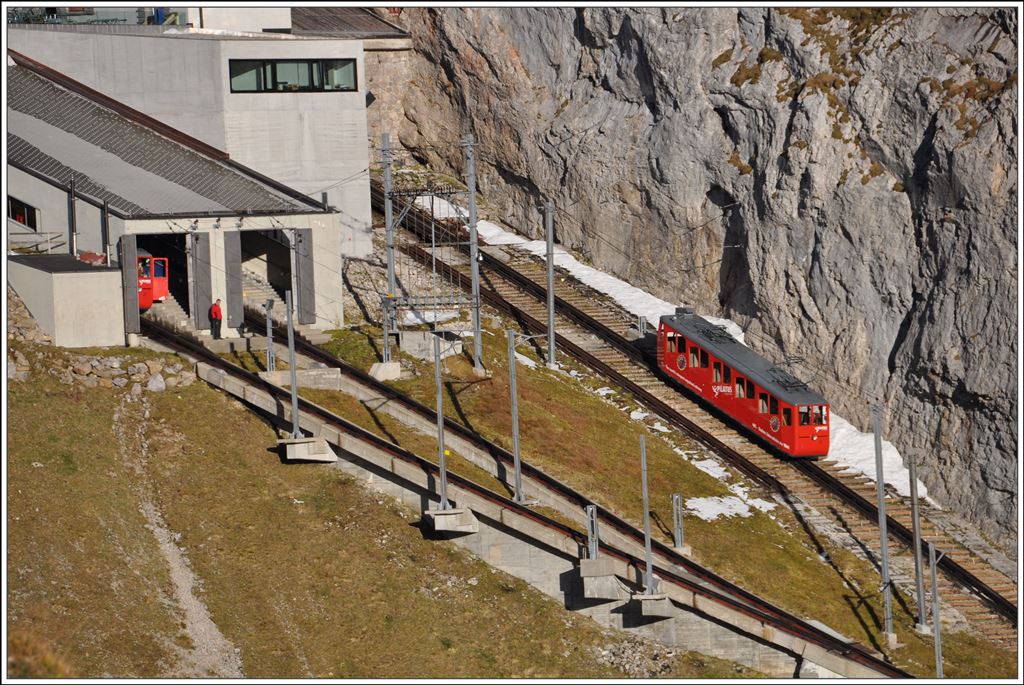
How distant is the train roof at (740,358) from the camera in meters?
63.2

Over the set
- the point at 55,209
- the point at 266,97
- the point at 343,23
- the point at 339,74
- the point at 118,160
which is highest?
the point at 343,23

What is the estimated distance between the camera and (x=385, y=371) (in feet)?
212

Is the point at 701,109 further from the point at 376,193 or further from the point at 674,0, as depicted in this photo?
the point at 376,193

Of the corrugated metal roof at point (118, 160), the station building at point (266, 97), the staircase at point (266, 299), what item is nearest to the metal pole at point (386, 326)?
the staircase at point (266, 299)

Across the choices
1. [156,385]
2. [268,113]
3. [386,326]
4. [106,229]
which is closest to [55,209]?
[106,229]

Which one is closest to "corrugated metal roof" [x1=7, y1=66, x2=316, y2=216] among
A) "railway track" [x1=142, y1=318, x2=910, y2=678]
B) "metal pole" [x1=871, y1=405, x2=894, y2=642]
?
"railway track" [x1=142, y1=318, x2=910, y2=678]

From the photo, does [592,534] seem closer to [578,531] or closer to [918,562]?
[578,531]

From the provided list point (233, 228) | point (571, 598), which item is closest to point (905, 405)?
point (571, 598)

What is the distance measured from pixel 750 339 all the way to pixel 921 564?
18809 millimetres

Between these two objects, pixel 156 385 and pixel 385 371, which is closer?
pixel 156 385

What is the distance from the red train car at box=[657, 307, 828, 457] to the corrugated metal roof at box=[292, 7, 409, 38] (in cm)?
2523

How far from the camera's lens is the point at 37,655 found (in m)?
44.7

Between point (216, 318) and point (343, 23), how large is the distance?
25.5 meters

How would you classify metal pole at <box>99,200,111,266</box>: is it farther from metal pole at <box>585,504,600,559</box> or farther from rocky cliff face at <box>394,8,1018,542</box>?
metal pole at <box>585,504,600,559</box>
